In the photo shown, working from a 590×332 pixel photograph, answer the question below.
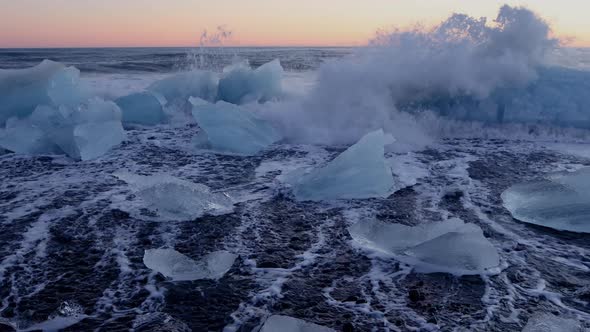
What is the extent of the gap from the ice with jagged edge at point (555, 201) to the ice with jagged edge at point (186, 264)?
2288 mm

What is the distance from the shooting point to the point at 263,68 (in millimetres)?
9070

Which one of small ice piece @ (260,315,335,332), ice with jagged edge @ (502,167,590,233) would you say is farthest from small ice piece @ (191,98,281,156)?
small ice piece @ (260,315,335,332)

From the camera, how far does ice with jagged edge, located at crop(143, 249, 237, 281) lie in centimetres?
265

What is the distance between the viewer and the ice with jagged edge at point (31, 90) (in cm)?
697

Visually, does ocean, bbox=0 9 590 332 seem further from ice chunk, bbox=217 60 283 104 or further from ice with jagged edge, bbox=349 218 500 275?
ice chunk, bbox=217 60 283 104

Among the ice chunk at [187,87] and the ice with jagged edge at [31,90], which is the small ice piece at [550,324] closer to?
the ice with jagged edge at [31,90]

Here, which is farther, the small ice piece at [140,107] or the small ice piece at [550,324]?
the small ice piece at [140,107]

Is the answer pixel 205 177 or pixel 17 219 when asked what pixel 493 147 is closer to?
pixel 205 177

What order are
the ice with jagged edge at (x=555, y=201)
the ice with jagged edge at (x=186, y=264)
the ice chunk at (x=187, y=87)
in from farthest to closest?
1. the ice chunk at (x=187, y=87)
2. the ice with jagged edge at (x=555, y=201)
3. the ice with jagged edge at (x=186, y=264)

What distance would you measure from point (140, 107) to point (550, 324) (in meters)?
6.98

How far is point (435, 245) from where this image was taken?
288 cm

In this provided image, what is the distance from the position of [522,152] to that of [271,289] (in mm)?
4350

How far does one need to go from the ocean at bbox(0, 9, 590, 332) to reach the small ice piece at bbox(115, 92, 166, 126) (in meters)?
0.03

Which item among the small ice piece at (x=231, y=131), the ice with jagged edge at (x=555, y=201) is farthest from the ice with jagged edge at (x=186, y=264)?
the small ice piece at (x=231, y=131)
